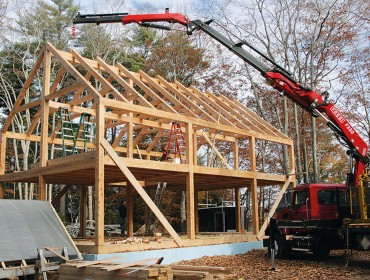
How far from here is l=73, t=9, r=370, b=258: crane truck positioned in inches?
444

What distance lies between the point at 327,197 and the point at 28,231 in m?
8.82

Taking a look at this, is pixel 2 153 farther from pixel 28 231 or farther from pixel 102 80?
pixel 28 231

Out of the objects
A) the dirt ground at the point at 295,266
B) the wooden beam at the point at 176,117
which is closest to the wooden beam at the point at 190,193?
the wooden beam at the point at 176,117

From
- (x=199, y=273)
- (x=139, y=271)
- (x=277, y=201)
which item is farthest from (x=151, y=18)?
(x=277, y=201)

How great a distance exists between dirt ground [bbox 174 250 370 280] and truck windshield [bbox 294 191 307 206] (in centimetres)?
175

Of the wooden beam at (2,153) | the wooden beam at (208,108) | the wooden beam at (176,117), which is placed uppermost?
the wooden beam at (208,108)

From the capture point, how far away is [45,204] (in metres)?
11.4

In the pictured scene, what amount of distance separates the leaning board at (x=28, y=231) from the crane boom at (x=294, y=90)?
5.74 m

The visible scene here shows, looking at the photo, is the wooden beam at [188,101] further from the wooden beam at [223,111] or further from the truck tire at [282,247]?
the truck tire at [282,247]

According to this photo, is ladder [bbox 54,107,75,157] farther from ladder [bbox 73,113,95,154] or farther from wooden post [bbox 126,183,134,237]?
wooden post [bbox 126,183,134,237]

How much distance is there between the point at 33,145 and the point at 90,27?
9.70 m

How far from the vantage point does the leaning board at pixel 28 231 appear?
9078 millimetres

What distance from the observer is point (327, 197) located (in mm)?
12836

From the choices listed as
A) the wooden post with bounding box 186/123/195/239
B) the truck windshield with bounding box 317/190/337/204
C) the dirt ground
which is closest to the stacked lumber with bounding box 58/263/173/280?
the dirt ground
